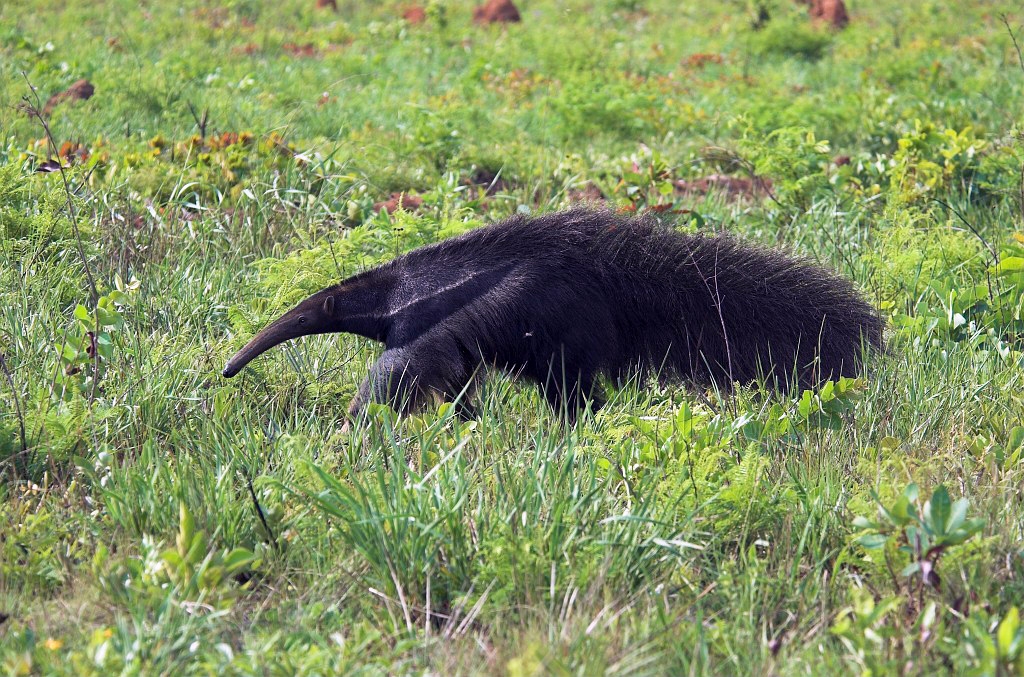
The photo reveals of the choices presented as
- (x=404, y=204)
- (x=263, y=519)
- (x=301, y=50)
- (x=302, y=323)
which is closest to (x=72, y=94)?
(x=404, y=204)

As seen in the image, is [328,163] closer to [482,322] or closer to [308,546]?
[482,322]

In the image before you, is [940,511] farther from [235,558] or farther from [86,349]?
[86,349]

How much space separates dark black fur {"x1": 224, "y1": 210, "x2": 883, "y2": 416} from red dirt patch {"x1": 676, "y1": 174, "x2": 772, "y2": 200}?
2830mm

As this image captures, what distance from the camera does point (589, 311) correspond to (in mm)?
4723

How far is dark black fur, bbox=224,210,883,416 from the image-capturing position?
185 inches

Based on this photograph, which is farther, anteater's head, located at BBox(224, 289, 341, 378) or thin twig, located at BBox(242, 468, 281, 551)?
anteater's head, located at BBox(224, 289, 341, 378)

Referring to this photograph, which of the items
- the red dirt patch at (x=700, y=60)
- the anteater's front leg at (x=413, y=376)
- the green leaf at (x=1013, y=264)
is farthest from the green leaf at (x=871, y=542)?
the red dirt patch at (x=700, y=60)

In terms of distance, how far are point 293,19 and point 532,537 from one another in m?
13.8

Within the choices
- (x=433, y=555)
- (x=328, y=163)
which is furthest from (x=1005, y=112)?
(x=433, y=555)

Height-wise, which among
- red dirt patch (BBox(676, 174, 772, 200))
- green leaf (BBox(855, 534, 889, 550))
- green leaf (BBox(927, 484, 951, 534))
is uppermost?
green leaf (BBox(927, 484, 951, 534))

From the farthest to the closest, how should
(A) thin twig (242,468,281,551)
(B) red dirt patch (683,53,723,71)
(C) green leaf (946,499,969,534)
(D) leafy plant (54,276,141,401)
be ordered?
(B) red dirt patch (683,53,723,71) → (D) leafy plant (54,276,141,401) → (A) thin twig (242,468,281,551) → (C) green leaf (946,499,969,534)

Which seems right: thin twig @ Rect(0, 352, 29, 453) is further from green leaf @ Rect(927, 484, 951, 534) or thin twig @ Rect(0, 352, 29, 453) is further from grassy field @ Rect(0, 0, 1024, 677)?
green leaf @ Rect(927, 484, 951, 534)

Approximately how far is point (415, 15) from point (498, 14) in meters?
1.26

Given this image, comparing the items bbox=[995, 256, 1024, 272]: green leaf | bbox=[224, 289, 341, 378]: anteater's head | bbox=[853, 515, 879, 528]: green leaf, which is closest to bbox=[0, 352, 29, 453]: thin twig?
bbox=[224, 289, 341, 378]: anteater's head
